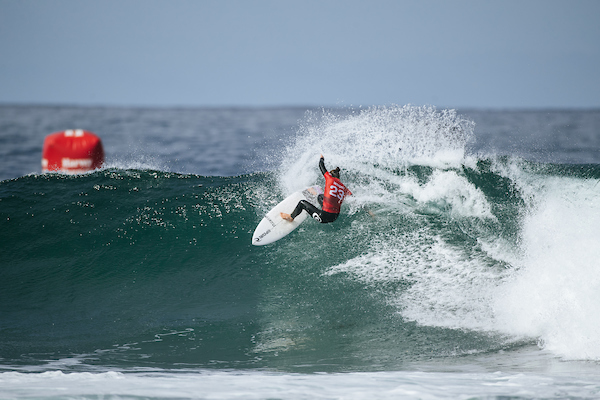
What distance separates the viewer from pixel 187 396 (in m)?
4.21

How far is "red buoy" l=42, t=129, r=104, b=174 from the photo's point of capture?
34.1 feet

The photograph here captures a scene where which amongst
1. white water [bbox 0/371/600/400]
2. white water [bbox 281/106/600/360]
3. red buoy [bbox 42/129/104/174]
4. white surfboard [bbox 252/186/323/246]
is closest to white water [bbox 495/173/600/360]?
white water [bbox 281/106/600/360]

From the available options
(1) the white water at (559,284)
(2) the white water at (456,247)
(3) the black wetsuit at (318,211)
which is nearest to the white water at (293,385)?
(1) the white water at (559,284)

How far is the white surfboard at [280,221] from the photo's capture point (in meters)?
7.94

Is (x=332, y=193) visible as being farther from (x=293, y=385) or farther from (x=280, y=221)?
(x=293, y=385)

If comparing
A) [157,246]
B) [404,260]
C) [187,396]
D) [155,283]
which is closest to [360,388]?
[187,396]

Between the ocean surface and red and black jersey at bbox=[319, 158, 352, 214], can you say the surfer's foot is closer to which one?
the ocean surface

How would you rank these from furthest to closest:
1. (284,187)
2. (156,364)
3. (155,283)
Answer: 1. (284,187)
2. (155,283)
3. (156,364)

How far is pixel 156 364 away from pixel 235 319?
56.1 inches

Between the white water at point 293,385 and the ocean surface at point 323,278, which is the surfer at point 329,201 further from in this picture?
the white water at point 293,385

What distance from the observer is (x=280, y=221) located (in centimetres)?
805

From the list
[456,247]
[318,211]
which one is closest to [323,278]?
[318,211]

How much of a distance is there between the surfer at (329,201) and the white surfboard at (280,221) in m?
0.18

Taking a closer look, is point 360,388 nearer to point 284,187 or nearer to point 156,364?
point 156,364
